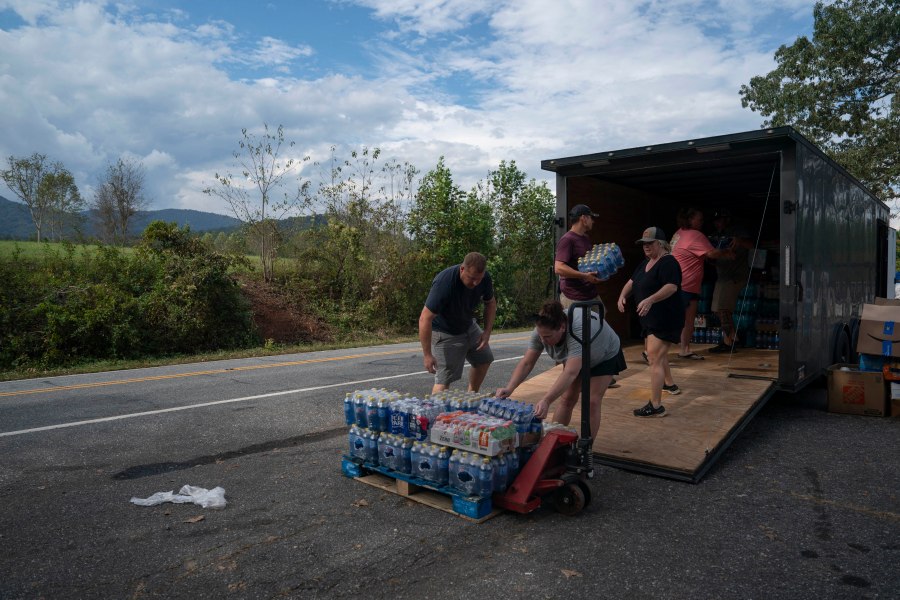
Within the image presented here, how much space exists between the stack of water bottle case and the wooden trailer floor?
0.96m

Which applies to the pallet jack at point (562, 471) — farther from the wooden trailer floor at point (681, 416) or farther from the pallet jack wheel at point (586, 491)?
the wooden trailer floor at point (681, 416)

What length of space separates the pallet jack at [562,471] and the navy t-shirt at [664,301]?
1.91 metres

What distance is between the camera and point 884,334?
732 centimetres

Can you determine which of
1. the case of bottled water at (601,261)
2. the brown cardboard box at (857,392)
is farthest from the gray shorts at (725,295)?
the case of bottled water at (601,261)

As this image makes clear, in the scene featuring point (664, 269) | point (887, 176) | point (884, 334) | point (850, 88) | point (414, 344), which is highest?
point (850, 88)

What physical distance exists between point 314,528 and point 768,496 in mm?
3335

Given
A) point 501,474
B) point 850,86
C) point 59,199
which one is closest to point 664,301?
point 501,474

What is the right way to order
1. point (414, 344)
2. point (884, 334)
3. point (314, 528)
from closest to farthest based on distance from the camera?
point (314, 528) → point (884, 334) → point (414, 344)

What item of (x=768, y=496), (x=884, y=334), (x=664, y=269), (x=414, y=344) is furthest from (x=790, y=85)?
(x=768, y=496)

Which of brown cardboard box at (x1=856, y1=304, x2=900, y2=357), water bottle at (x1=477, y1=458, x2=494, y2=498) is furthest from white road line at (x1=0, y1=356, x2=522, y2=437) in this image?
brown cardboard box at (x1=856, y1=304, x2=900, y2=357)

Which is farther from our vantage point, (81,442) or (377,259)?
(377,259)

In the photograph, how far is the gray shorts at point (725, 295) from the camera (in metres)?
10.2

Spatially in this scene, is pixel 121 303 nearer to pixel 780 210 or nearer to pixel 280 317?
pixel 280 317

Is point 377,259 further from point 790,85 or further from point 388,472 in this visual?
point 790,85
